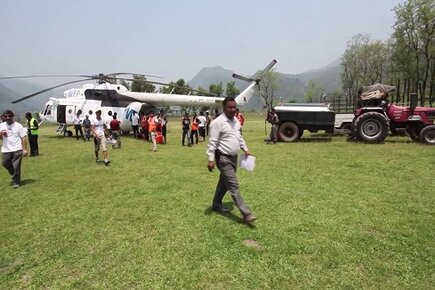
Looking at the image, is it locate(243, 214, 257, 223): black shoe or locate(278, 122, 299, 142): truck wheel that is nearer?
locate(243, 214, 257, 223): black shoe

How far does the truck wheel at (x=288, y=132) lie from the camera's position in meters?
14.7

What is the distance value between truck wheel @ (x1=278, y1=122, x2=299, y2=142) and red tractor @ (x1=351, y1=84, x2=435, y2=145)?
236 centimetres

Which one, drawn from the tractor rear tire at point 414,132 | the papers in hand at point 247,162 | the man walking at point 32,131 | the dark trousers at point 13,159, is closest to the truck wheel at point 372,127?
the tractor rear tire at point 414,132

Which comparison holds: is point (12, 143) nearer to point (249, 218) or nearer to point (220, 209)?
point (220, 209)

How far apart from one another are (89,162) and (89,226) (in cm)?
638

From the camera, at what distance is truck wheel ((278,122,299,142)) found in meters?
14.7

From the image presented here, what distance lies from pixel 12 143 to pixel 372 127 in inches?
459

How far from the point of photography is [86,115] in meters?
20.3

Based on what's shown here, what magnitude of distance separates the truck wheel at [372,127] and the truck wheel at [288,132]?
2.52 metres

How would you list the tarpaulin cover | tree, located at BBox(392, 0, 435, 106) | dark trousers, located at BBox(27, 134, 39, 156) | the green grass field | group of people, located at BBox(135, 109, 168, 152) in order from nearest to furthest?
the green grass field
the tarpaulin cover
dark trousers, located at BBox(27, 134, 39, 156)
group of people, located at BBox(135, 109, 168, 152)
tree, located at BBox(392, 0, 435, 106)

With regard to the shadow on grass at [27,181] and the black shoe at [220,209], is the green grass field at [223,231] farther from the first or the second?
the black shoe at [220,209]

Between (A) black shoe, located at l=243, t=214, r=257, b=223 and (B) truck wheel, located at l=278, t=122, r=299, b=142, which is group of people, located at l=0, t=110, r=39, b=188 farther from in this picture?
(B) truck wheel, located at l=278, t=122, r=299, b=142

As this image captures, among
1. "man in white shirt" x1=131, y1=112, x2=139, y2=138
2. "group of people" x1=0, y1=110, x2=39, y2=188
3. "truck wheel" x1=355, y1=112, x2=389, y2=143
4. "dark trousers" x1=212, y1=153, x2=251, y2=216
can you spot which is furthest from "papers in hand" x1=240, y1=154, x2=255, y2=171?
"man in white shirt" x1=131, y1=112, x2=139, y2=138

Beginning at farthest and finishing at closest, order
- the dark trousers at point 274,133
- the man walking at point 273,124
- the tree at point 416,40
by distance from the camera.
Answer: the tree at point 416,40 → the dark trousers at point 274,133 → the man walking at point 273,124
